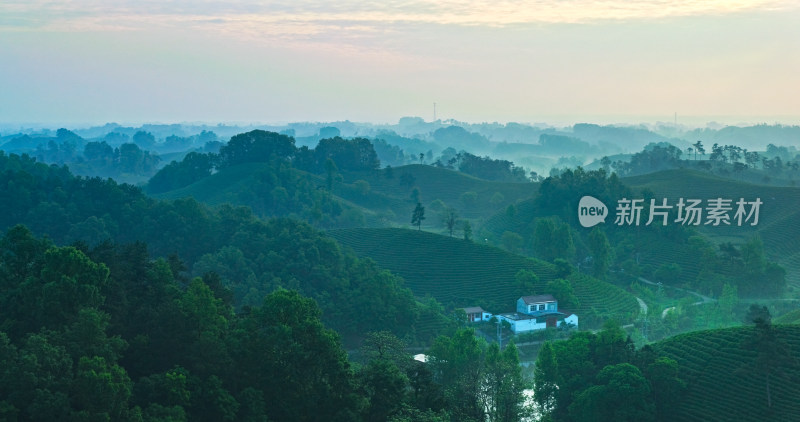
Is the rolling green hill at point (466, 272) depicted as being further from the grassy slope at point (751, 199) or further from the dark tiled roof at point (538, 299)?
the grassy slope at point (751, 199)

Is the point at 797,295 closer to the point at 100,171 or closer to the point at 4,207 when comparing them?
the point at 4,207

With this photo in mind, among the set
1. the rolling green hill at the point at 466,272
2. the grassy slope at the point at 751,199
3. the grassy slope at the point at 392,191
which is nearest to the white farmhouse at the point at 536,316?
the rolling green hill at the point at 466,272

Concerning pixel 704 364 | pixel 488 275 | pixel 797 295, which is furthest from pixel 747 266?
pixel 704 364

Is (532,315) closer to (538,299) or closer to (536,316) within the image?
(536,316)

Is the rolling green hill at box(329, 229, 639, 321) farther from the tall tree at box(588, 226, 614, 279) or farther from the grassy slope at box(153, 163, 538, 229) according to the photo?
the grassy slope at box(153, 163, 538, 229)

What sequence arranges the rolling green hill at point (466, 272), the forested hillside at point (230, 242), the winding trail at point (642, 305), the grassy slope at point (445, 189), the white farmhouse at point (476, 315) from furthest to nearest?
the grassy slope at point (445, 189), the winding trail at point (642, 305), the rolling green hill at point (466, 272), the white farmhouse at point (476, 315), the forested hillside at point (230, 242)
